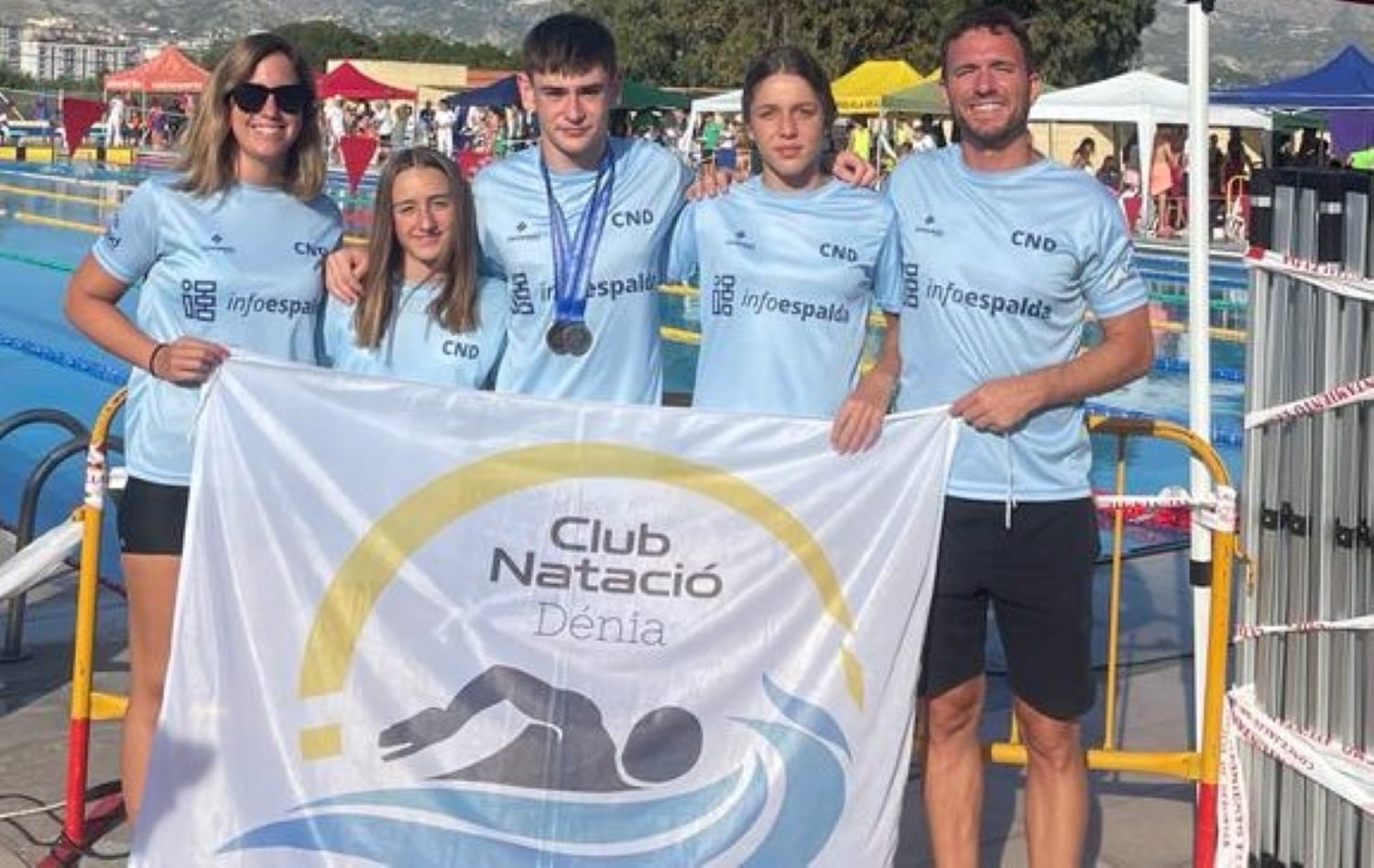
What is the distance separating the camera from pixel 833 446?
12.3 ft

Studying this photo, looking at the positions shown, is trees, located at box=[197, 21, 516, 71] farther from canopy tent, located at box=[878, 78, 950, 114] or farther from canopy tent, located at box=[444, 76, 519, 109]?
canopy tent, located at box=[878, 78, 950, 114]

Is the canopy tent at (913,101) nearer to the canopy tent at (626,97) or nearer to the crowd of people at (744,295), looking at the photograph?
the canopy tent at (626,97)

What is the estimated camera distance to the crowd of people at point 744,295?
382cm

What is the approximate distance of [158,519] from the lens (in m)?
4.05

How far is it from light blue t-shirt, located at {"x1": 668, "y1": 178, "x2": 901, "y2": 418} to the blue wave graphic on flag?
65 cm

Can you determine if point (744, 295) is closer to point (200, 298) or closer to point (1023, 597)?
point (1023, 597)

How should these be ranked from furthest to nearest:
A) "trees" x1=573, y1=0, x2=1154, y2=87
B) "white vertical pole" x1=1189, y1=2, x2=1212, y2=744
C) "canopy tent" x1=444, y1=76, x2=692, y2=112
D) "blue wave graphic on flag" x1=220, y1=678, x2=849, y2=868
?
"trees" x1=573, y1=0, x2=1154, y2=87
"canopy tent" x1=444, y1=76, x2=692, y2=112
"white vertical pole" x1=1189, y1=2, x2=1212, y2=744
"blue wave graphic on flag" x1=220, y1=678, x2=849, y2=868

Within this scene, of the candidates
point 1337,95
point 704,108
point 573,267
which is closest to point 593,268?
point 573,267

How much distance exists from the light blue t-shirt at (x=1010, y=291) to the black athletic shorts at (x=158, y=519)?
5.39ft

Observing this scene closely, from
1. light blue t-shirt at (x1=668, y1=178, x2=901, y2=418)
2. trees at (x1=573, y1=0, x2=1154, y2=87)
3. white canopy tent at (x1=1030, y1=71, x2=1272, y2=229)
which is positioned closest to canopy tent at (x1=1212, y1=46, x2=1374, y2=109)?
white canopy tent at (x1=1030, y1=71, x2=1272, y2=229)

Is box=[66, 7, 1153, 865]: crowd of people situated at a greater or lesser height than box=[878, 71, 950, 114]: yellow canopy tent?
lesser

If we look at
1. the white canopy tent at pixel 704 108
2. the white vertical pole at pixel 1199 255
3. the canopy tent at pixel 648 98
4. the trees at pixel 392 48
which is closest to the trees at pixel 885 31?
the canopy tent at pixel 648 98

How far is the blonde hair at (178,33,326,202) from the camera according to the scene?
4.02 m

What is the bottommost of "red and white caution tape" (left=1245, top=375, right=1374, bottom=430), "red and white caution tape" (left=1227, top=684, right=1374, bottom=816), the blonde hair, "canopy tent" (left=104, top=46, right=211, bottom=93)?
"red and white caution tape" (left=1227, top=684, right=1374, bottom=816)
